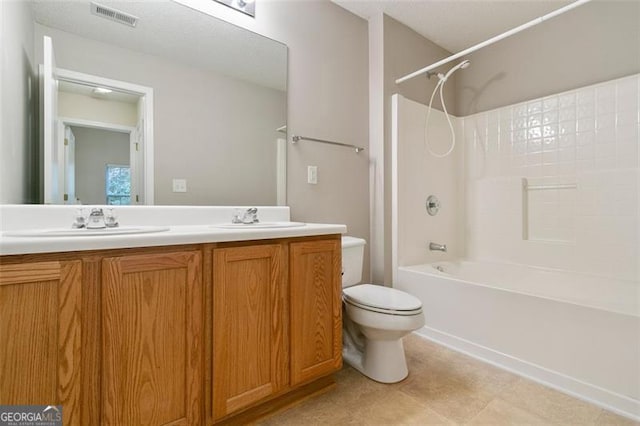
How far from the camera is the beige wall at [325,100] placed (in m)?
1.91

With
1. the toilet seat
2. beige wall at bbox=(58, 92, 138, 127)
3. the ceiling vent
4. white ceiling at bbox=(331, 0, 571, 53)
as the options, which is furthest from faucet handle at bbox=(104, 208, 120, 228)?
white ceiling at bbox=(331, 0, 571, 53)

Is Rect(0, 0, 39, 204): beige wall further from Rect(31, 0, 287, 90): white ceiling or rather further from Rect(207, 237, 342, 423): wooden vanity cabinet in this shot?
Rect(207, 237, 342, 423): wooden vanity cabinet

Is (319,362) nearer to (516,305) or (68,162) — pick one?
(516,305)

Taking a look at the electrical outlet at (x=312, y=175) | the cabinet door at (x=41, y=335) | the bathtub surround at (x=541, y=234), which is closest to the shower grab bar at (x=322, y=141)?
the electrical outlet at (x=312, y=175)

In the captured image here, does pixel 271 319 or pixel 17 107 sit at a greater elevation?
pixel 17 107

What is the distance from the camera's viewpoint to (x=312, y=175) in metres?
2.00

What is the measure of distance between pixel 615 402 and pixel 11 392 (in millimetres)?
2239

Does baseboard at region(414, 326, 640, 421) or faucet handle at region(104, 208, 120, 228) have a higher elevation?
faucet handle at region(104, 208, 120, 228)

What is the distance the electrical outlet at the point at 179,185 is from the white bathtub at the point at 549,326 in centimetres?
159

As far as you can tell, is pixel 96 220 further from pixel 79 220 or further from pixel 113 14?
pixel 113 14

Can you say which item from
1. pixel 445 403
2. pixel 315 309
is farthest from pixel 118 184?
pixel 445 403

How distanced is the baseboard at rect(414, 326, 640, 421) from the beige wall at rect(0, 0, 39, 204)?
7.66 feet

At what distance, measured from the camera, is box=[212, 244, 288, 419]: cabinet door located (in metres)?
1.10

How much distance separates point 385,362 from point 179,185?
1.40 m
